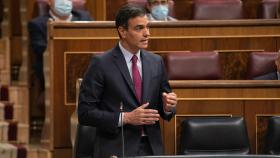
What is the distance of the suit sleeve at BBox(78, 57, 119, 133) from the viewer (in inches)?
74.5

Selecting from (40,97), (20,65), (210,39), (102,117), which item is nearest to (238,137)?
(102,117)

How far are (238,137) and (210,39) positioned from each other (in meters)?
0.83

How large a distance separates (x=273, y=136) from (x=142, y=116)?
23.6 inches

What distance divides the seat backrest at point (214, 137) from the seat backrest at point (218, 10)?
136 centimetres

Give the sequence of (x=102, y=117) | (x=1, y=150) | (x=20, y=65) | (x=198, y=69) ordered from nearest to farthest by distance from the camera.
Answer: (x=102, y=117), (x=198, y=69), (x=1, y=150), (x=20, y=65)

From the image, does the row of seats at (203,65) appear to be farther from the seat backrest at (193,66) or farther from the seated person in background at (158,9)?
the seated person in background at (158,9)

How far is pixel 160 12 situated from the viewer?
135 inches

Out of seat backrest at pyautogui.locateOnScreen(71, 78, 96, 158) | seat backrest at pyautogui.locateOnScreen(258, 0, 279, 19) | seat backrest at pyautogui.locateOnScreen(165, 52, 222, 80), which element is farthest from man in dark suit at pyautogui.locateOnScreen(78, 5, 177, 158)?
seat backrest at pyautogui.locateOnScreen(258, 0, 279, 19)

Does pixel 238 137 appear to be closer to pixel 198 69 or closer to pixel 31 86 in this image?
pixel 198 69

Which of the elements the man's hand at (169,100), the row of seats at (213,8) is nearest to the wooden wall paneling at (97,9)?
the row of seats at (213,8)

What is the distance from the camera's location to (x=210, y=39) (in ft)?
10.0

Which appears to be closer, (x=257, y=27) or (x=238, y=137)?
(x=238, y=137)

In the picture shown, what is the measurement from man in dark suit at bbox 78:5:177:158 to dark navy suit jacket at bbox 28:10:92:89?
1.44 metres

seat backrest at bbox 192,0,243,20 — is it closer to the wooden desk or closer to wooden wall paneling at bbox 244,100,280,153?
the wooden desk
